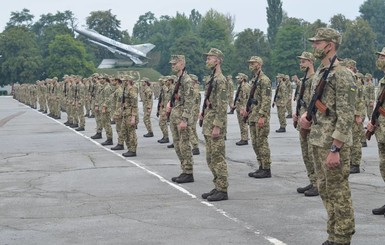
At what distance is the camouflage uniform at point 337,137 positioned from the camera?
6.54m

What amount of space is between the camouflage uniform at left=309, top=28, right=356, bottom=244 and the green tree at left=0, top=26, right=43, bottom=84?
107 meters

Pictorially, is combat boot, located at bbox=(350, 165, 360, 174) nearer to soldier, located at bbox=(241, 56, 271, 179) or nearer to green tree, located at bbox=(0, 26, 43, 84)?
soldier, located at bbox=(241, 56, 271, 179)

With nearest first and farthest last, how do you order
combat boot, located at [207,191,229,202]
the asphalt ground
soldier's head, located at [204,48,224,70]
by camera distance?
the asphalt ground, combat boot, located at [207,191,229,202], soldier's head, located at [204,48,224,70]

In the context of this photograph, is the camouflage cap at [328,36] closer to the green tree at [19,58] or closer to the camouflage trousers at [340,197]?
the camouflage trousers at [340,197]

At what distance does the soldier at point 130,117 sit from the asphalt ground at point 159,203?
36 centimetres

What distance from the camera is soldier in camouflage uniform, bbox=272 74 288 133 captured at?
75.6 ft

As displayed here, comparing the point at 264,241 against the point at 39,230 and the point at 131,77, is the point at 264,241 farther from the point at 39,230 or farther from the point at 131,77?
the point at 131,77

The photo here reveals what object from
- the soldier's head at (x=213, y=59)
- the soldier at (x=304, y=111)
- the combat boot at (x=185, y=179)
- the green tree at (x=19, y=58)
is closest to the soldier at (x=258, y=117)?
the soldier at (x=304, y=111)

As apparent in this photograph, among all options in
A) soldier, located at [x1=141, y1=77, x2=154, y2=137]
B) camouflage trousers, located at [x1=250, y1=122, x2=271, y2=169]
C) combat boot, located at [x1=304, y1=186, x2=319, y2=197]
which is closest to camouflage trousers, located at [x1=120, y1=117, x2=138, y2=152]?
camouflage trousers, located at [x1=250, y1=122, x2=271, y2=169]

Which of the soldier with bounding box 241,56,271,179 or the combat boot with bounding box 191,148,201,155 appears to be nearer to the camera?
the soldier with bounding box 241,56,271,179

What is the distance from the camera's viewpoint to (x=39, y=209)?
9312 millimetres

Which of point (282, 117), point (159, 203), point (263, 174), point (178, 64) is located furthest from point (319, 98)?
point (282, 117)

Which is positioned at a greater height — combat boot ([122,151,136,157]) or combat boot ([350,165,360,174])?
combat boot ([122,151,136,157])

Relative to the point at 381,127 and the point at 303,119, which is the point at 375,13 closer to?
the point at 381,127
